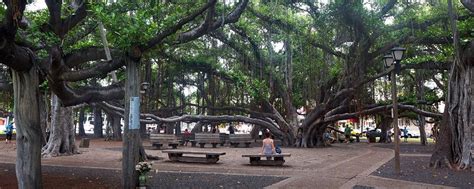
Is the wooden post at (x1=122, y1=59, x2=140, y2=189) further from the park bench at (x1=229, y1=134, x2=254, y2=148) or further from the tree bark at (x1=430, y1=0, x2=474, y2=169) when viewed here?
the park bench at (x1=229, y1=134, x2=254, y2=148)

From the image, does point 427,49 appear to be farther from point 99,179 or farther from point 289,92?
point 99,179

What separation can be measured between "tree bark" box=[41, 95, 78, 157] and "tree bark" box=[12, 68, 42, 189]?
1030 cm

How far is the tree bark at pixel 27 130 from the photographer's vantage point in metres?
7.25

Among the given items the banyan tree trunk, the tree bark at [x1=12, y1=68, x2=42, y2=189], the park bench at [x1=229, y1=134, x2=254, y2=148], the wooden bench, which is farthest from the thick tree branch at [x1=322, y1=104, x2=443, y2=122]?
the tree bark at [x1=12, y1=68, x2=42, y2=189]

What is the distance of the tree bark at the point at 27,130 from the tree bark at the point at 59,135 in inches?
405

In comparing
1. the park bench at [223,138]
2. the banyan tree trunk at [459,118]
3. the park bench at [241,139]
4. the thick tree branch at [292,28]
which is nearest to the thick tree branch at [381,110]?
the thick tree branch at [292,28]

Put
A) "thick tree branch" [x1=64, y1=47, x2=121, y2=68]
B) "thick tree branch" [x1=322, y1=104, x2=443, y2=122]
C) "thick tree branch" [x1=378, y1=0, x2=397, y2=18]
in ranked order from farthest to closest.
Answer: "thick tree branch" [x1=322, y1=104, x2=443, y2=122], "thick tree branch" [x1=378, y1=0, x2=397, y2=18], "thick tree branch" [x1=64, y1=47, x2=121, y2=68]

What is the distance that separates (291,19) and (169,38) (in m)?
11.1

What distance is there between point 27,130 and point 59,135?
10987 mm

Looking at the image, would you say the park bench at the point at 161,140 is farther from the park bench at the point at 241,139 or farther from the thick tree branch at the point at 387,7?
the thick tree branch at the point at 387,7

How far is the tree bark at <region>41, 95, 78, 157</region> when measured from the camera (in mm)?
17141

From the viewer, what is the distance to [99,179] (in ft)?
31.8

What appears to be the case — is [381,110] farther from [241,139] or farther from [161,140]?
[161,140]

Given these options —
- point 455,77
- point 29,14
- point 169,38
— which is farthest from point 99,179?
point 455,77
